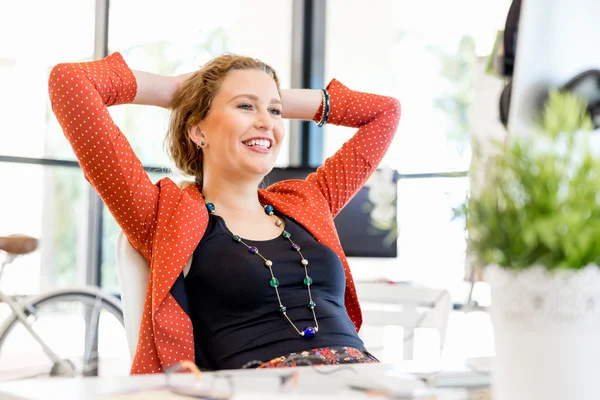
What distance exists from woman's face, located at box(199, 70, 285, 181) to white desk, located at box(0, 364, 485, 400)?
33.6 inches

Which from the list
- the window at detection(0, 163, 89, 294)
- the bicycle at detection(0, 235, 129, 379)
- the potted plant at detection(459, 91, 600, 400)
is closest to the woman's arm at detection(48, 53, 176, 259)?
the potted plant at detection(459, 91, 600, 400)

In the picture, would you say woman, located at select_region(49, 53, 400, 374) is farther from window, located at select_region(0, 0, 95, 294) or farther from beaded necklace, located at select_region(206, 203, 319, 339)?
window, located at select_region(0, 0, 95, 294)

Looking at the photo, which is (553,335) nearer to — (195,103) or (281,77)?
(195,103)

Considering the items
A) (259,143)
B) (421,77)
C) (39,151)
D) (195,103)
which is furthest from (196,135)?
(39,151)

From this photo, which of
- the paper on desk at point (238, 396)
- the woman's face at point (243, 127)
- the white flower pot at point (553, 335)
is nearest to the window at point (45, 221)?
the woman's face at point (243, 127)

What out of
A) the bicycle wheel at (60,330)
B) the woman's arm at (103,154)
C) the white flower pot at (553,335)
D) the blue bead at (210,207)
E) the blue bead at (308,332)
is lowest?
the bicycle wheel at (60,330)

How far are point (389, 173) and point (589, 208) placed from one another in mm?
2411

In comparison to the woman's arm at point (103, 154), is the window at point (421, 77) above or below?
above

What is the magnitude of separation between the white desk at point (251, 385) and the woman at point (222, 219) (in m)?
0.48

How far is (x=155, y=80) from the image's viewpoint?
180cm

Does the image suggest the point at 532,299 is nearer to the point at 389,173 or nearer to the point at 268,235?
the point at 268,235

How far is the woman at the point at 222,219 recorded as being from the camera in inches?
58.7

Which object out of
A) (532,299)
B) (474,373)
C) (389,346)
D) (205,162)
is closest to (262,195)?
(205,162)

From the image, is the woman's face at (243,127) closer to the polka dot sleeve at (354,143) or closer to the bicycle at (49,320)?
the polka dot sleeve at (354,143)
